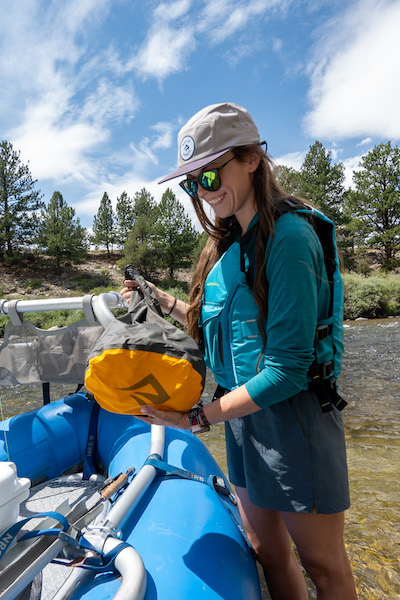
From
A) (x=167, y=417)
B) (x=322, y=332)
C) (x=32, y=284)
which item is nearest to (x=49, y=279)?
(x=32, y=284)

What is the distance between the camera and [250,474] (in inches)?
48.5

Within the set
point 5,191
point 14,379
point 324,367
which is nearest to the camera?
point 324,367

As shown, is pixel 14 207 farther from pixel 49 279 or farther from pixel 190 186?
pixel 190 186

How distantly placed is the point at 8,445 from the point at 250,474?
169 cm

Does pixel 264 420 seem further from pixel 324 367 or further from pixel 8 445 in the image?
pixel 8 445

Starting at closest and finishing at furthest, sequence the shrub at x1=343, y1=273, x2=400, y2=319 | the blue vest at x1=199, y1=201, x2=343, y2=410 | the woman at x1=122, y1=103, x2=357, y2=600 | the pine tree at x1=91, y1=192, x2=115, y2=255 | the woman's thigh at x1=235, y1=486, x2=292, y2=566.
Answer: the woman at x1=122, y1=103, x2=357, y2=600
the blue vest at x1=199, y1=201, x2=343, y2=410
the woman's thigh at x1=235, y1=486, x2=292, y2=566
the shrub at x1=343, y1=273, x2=400, y2=319
the pine tree at x1=91, y1=192, x2=115, y2=255

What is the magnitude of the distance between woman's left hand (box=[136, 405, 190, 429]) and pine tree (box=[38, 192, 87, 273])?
32.2m

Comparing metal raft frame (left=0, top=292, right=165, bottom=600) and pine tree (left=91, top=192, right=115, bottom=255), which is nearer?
metal raft frame (left=0, top=292, right=165, bottom=600)

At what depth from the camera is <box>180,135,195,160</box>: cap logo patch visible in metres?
1.15

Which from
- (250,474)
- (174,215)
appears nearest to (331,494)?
(250,474)

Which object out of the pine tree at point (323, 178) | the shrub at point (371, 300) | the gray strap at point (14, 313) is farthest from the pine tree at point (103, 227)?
the gray strap at point (14, 313)

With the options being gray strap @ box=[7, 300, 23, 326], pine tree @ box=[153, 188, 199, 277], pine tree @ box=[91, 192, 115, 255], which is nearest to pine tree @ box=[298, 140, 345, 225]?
pine tree @ box=[153, 188, 199, 277]

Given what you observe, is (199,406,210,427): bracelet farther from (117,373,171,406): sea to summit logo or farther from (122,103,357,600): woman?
(117,373,171,406): sea to summit logo

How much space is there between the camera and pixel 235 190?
1.19 m
